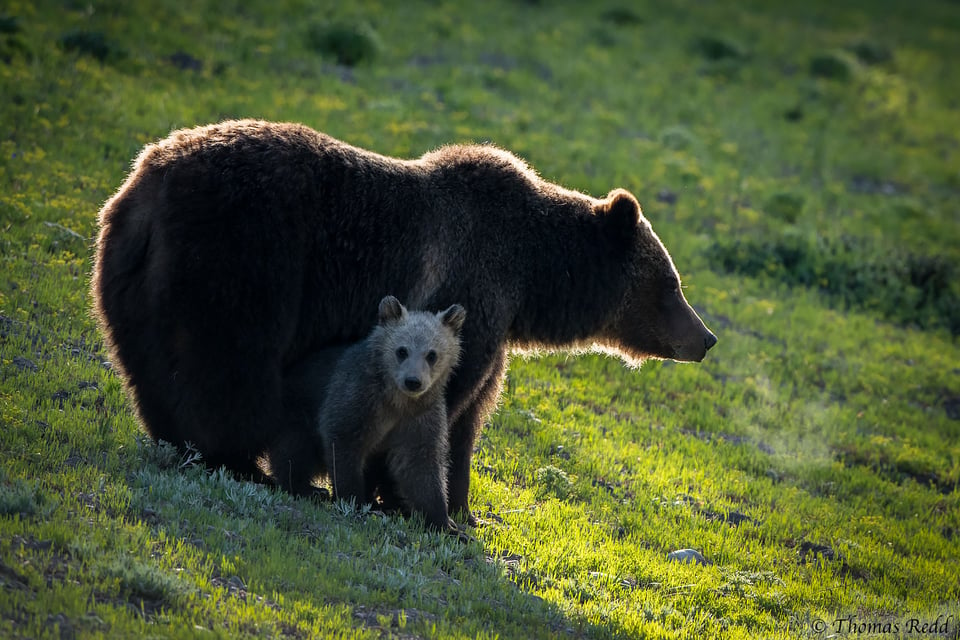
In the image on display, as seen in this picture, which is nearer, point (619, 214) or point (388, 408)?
point (388, 408)

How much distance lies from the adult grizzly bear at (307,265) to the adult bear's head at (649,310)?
32 millimetres

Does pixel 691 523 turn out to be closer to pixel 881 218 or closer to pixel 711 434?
pixel 711 434

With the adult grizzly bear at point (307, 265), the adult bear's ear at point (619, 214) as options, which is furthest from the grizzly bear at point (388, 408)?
the adult bear's ear at point (619, 214)

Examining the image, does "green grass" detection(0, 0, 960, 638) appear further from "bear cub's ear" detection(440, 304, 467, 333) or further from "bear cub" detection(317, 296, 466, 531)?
"bear cub's ear" detection(440, 304, 467, 333)

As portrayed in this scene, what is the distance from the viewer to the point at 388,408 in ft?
26.6

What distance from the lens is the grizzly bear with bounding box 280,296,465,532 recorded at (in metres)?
8.01

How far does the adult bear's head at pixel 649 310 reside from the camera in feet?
32.3

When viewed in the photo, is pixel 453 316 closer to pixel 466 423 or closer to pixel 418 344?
pixel 418 344

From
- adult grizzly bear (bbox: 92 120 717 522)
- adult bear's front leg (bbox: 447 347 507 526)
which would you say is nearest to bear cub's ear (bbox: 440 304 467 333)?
adult grizzly bear (bbox: 92 120 717 522)

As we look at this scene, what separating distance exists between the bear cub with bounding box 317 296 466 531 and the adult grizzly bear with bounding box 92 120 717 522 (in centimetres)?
33

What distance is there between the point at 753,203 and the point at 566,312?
38.3 feet

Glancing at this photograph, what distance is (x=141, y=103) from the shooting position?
648 inches

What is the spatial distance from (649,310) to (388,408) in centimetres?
314

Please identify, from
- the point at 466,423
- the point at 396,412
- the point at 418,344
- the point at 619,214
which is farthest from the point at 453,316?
the point at 619,214
